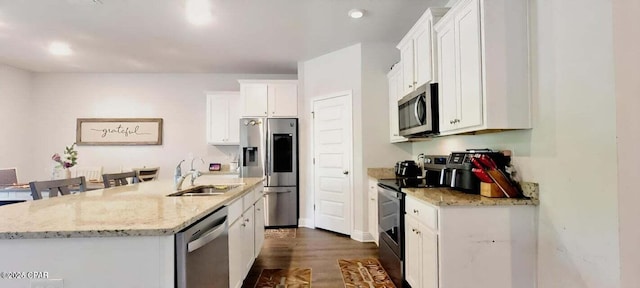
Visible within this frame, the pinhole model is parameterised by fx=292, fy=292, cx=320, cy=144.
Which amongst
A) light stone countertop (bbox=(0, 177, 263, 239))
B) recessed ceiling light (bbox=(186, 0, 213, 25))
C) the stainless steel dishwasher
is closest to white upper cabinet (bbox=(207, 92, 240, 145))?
recessed ceiling light (bbox=(186, 0, 213, 25))

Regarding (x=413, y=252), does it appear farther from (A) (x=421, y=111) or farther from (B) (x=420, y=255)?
(A) (x=421, y=111)

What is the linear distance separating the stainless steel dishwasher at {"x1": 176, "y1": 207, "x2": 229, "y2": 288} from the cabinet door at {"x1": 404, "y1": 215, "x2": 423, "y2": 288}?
1.29 meters

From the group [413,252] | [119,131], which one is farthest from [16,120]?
[413,252]

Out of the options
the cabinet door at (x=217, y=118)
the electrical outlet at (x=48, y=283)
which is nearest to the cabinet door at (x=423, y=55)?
the electrical outlet at (x=48, y=283)

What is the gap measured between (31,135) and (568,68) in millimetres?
7544

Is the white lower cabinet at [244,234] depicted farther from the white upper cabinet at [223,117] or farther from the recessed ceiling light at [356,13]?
the white upper cabinet at [223,117]

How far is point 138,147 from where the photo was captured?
540cm

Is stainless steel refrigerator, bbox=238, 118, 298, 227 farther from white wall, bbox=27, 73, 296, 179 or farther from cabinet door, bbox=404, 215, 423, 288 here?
cabinet door, bbox=404, 215, 423, 288

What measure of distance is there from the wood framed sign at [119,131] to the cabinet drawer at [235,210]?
395 centimetres

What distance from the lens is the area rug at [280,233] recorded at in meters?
4.00

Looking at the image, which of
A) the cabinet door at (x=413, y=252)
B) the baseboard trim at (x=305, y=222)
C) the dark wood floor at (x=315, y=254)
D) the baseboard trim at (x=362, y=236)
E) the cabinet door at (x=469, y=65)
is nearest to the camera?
the cabinet door at (x=469, y=65)

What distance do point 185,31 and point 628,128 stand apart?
3.95 metres

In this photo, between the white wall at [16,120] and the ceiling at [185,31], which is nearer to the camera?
the ceiling at [185,31]

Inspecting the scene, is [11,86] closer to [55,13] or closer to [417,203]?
[55,13]
